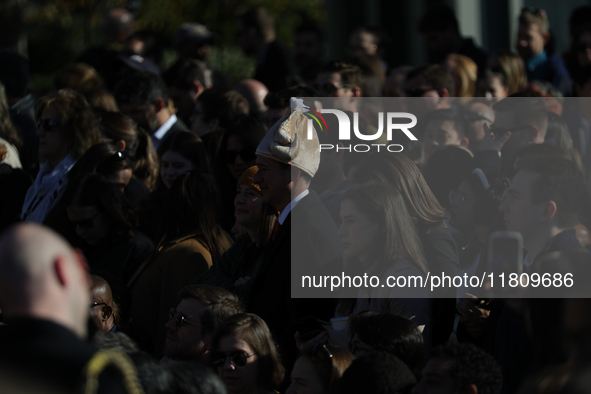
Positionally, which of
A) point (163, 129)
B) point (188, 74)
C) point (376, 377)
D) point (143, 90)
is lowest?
point (376, 377)

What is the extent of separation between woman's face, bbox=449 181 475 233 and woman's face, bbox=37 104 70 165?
302 centimetres

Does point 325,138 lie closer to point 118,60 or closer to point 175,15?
point 118,60

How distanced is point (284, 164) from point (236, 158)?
1.41 metres

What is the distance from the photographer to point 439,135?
553cm

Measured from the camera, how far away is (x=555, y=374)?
6.10 feet

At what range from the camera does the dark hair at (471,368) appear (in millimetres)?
3008

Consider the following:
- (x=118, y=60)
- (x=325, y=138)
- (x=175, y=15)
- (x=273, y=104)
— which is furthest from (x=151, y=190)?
(x=175, y=15)

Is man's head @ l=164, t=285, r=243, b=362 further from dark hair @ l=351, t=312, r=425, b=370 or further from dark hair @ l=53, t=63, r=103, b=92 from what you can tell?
dark hair @ l=53, t=63, r=103, b=92

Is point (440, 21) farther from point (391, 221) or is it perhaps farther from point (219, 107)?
point (391, 221)

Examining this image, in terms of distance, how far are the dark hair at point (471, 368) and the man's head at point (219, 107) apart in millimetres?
3942

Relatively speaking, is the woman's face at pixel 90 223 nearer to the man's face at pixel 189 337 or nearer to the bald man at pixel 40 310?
the man's face at pixel 189 337

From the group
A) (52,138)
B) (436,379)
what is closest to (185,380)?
(436,379)

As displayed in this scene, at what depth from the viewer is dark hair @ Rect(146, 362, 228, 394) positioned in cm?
230

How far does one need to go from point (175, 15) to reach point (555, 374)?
94.8 ft
